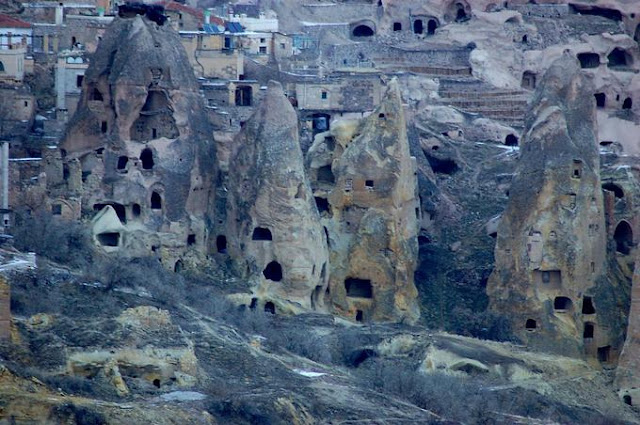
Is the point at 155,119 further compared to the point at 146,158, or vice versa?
the point at 155,119

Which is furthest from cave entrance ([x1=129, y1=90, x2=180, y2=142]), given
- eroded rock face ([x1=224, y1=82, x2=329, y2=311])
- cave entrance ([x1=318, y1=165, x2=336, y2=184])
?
cave entrance ([x1=318, y1=165, x2=336, y2=184])

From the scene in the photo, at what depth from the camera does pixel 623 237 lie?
78188 mm

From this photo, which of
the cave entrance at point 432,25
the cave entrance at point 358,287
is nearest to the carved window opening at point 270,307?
the cave entrance at point 358,287

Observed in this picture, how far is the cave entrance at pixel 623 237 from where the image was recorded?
3063 inches

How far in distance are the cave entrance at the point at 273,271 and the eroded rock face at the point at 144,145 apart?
149 cm

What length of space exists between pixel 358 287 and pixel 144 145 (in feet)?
18.9

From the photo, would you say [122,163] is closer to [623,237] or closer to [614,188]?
[614,188]

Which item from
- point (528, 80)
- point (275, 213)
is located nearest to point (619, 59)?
point (528, 80)

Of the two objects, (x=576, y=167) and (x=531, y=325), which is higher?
(x=576, y=167)

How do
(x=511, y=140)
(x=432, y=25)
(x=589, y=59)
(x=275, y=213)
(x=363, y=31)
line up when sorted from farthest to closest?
1. (x=432, y=25)
2. (x=363, y=31)
3. (x=589, y=59)
4. (x=511, y=140)
5. (x=275, y=213)

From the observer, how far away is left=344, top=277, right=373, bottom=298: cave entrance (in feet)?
248

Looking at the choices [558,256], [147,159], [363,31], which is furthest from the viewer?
[363,31]

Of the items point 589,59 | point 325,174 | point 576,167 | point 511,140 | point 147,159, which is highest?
point 589,59

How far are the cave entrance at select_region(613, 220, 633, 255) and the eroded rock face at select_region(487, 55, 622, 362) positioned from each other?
59.0 inches
